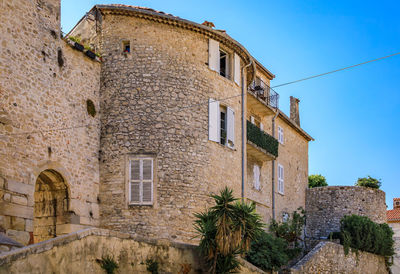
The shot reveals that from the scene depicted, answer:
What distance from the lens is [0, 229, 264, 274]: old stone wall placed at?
34.0ft

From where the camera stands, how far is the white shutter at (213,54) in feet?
66.7

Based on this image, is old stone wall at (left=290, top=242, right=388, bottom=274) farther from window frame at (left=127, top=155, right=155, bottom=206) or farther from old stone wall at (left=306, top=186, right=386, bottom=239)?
window frame at (left=127, top=155, right=155, bottom=206)

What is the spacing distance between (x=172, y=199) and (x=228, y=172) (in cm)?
291

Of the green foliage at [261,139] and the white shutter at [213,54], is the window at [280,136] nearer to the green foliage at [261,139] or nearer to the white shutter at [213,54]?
the green foliage at [261,139]

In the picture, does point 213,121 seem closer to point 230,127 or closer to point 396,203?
point 230,127

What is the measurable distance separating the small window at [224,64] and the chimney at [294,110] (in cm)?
1277

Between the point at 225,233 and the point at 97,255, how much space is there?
4118mm

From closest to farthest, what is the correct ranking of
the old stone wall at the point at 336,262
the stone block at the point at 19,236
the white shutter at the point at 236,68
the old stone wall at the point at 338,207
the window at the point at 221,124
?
the stone block at the point at 19,236 → the window at the point at 221,124 → the white shutter at the point at 236,68 → the old stone wall at the point at 336,262 → the old stone wall at the point at 338,207

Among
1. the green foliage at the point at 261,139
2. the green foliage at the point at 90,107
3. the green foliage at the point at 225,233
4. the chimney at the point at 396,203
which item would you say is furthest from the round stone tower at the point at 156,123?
the chimney at the point at 396,203

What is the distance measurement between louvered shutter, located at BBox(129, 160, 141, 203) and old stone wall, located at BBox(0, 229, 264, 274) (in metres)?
3.69

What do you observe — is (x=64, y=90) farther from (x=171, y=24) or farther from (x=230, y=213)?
(x=230, y=213)

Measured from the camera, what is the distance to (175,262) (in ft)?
47.5

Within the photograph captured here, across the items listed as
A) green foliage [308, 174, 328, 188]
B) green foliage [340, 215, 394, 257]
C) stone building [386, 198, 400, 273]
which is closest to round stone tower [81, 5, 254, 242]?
green foliage [340, 215, 394, 257]

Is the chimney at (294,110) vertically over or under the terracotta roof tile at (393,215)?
over
